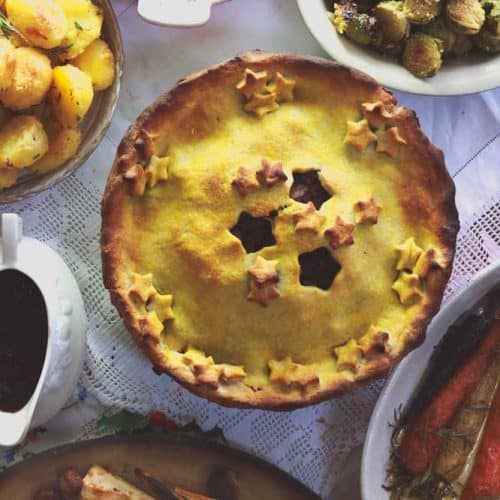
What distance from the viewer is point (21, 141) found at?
150cm

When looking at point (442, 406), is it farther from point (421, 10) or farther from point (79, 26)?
point (79, 26)

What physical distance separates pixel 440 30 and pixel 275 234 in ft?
1.55

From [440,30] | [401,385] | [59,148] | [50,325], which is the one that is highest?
[440,30]

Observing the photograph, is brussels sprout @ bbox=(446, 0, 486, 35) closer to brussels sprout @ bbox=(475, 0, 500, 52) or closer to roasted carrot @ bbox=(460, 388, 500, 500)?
brussels sprout @ bbox=(475, 0, 500, 52)

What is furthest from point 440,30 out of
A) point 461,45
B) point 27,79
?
point 27,79

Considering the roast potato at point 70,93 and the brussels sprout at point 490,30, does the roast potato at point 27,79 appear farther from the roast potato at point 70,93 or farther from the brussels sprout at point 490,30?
the brussels sprout at point 490,30

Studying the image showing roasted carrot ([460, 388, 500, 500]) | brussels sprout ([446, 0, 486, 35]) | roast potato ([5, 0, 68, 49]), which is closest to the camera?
roast potato ([5, 0, 68, 49])

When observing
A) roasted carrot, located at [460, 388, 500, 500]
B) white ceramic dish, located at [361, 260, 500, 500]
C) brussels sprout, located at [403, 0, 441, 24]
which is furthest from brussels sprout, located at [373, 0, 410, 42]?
roasted carrot, located at [460, 388, 500, 500]

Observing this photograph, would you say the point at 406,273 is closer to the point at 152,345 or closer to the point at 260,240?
the point at 260,240

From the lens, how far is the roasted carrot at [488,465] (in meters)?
1.67

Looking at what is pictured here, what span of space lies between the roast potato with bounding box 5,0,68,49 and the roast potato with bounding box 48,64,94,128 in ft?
0.18

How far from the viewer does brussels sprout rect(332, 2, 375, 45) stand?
62.1 inches

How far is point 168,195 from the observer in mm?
1488

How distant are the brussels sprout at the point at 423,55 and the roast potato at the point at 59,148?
0.57 meters
